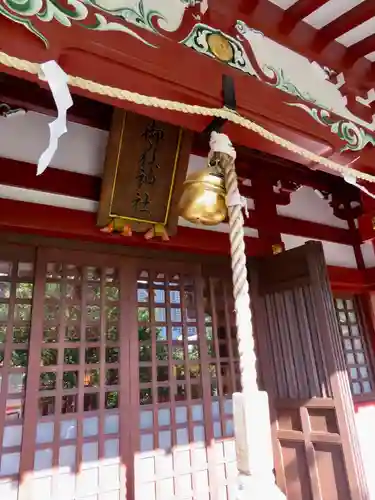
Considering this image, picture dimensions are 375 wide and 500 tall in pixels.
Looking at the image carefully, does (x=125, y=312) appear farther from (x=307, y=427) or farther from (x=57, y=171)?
(x=307, y=427)

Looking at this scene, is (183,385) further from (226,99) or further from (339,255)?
(339,255)

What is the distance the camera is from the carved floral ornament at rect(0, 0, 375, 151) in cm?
132

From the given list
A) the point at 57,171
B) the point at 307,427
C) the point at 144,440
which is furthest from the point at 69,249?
the point at 307,427

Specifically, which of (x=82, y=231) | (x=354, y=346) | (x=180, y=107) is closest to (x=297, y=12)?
(x=180, y=107)

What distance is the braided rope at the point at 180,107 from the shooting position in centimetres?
113

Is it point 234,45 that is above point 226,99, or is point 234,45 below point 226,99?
above

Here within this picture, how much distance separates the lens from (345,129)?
2.10 meters

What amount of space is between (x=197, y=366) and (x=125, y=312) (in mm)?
744

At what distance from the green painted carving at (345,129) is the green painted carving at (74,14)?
2.78 ft

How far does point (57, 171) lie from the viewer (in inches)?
102

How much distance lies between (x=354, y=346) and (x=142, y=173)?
→ 10.4ft

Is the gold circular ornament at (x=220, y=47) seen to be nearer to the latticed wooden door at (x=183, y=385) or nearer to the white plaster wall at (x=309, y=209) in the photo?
the latticed wooden door at (x=183, y=385)

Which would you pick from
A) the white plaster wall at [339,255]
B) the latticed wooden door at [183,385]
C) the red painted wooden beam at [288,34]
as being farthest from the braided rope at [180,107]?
the white plaster wall at [339,255]

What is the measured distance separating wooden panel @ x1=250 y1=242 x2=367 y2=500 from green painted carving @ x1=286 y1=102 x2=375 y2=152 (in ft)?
2.93
